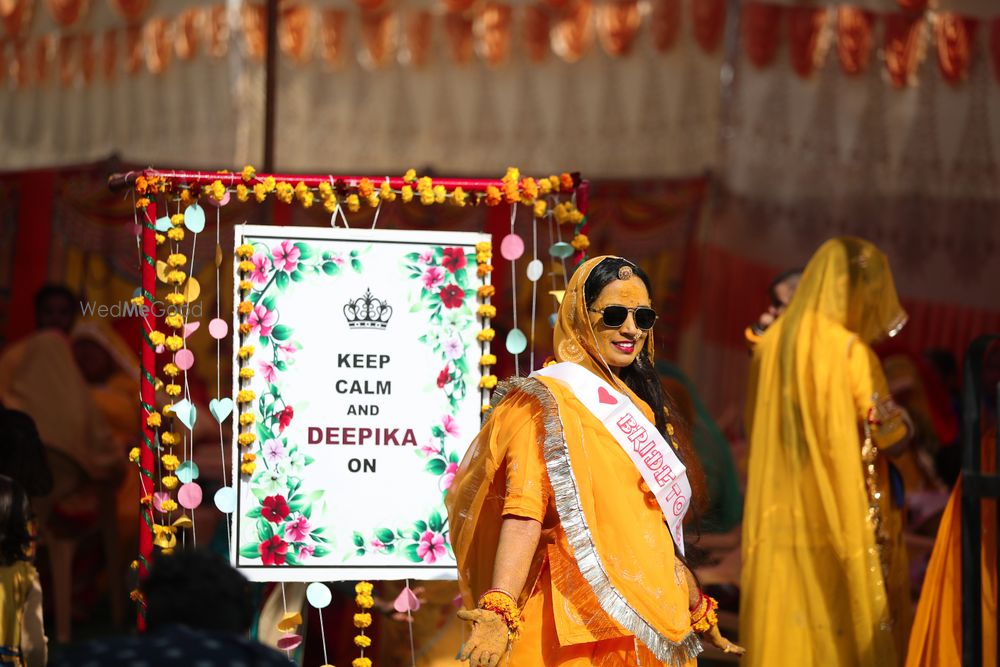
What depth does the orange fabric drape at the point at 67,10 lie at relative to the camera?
27.8ft

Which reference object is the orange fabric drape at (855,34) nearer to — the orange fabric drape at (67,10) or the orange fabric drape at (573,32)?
the orange fabric drape at (573,32)

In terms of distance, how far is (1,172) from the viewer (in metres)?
7.55

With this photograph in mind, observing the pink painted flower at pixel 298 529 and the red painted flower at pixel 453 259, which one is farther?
the red painted flower at pixel 453 259

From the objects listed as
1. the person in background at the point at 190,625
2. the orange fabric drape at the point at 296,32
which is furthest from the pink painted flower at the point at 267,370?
the orange fabric drape at the point at 296,32

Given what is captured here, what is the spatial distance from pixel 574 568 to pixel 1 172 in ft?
17.6

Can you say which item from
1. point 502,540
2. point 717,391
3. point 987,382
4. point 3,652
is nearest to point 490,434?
point 502,540

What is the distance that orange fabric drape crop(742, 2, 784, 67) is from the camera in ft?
27.5

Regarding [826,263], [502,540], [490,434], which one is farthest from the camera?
[826,263]

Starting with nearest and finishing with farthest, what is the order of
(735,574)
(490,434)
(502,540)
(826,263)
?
(502,540) < (490,434) < (826,263) < (735,574)

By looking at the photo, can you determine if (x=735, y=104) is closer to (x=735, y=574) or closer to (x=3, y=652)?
(x=735, y=574)

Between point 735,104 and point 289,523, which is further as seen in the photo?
point 735,104

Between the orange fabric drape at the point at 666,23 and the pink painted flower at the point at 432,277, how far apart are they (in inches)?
191

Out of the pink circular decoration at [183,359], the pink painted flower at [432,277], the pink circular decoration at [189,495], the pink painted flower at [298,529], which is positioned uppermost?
the pink painted flower at [432,277]

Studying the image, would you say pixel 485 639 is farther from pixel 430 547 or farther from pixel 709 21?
pixel 709 21
